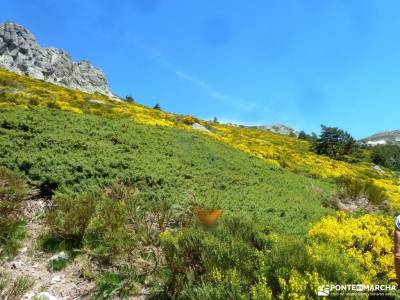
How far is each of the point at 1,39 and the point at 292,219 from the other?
119970 millimetres

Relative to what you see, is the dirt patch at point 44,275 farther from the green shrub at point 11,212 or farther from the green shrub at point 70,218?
the green shrub at point 70,218

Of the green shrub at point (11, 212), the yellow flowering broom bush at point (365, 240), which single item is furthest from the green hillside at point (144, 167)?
the yellow flowering broom bush at point (365, 240)

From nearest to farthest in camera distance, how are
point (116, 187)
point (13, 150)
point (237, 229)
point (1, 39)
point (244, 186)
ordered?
point (237, 229)
point (116, 187)
point (13, 150)
point (244, 186)
point (1, 39)

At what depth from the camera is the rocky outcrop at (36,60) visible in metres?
103

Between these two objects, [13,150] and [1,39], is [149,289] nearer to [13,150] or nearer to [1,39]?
[13,150]

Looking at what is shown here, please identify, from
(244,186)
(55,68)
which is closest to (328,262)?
(244,186)

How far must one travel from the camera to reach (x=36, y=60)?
110m

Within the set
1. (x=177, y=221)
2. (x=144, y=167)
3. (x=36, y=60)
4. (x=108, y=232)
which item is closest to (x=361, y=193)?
(x=144, y=167)

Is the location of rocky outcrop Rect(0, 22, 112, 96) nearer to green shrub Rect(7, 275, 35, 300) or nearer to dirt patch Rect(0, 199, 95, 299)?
dirt patch Rect(0, 199, 95, 299)

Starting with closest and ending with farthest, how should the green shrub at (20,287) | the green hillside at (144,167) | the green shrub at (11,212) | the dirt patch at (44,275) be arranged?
1. the green shrub at (20,287)
2. the dirt patch at (44,275)
3. the green shrub at (11,212)
4. the green hillside at (144,167)

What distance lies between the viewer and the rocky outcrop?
338ft

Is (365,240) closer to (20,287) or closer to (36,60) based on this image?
(20,287)

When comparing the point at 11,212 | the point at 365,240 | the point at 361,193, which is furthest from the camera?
the point at 361,193

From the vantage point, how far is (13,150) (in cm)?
1124
